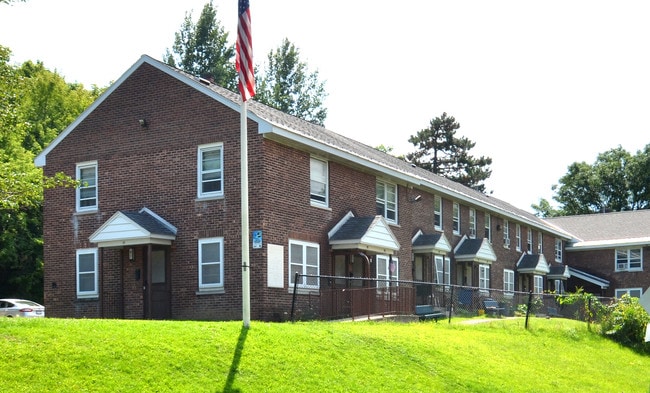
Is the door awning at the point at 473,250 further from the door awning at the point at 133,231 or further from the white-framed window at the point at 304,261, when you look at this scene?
the door awning at the point at 133,231

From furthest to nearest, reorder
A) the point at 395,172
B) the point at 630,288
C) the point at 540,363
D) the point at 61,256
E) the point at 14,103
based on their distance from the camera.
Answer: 1. the point at 630,288
2. the point at 395,172
3. the point at 61,256
4. the point at 540,363
5. the point at 14,103

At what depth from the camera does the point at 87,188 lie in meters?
27.1

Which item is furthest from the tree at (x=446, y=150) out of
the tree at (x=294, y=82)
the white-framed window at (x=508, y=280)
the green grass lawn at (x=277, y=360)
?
the green grass lawn at (x=277, y=360)

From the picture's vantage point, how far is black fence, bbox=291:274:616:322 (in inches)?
909

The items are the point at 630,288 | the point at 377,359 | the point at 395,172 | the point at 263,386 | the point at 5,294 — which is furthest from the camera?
the point at 630,288

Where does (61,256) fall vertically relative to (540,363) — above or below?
above

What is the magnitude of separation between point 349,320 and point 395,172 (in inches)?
333

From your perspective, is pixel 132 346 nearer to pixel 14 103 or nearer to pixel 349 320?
pixel 14 103

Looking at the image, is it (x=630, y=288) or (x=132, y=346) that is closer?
(x=132, y=346)

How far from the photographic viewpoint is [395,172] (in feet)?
98.6

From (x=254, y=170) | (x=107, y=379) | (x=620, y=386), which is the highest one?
(x=254, y=170)

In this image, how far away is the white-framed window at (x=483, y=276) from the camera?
38.6m

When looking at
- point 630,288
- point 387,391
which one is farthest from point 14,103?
point 630,288

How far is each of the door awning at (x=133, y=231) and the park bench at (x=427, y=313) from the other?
7.27 m
